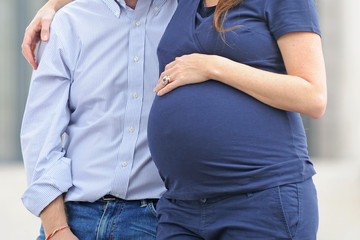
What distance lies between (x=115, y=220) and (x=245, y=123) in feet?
1.87

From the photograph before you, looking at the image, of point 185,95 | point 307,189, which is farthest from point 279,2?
point 307,189

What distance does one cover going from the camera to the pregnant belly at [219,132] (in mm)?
1497

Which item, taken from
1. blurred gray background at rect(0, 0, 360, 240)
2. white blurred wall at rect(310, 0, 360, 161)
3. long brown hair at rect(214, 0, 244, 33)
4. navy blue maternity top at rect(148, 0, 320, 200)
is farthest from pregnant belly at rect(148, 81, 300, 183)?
white blurred wall at rect(310, 0, 360, 161)

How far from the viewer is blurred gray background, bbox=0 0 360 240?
20.9 feet

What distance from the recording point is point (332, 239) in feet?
16.3

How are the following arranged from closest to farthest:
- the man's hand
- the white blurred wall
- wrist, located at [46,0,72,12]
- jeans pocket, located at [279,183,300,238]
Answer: jeans pocket, located at [279,183,300,238] < the man's hand < wrist, located at [46,0,72,12] < the white blurred wall

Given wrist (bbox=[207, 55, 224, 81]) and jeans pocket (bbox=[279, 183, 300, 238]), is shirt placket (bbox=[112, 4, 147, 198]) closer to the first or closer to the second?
wrist (bbox=[207, 55, 224, 81])

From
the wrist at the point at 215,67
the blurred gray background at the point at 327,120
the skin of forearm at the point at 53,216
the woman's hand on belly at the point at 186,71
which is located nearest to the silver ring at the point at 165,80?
the woman's hand on belly at the point at 186,71

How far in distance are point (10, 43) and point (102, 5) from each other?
19.2 feet

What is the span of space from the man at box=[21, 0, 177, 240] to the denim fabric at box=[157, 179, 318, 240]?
0.33 meters

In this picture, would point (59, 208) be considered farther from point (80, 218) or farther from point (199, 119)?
point (199, 119)

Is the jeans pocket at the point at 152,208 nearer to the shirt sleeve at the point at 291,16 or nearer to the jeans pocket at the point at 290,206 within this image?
the jeans pocket at the point at 290,206

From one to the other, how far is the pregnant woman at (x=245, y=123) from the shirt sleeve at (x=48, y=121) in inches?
16.4

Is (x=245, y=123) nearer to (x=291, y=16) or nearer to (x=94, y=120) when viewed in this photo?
(x=291, y=16)
